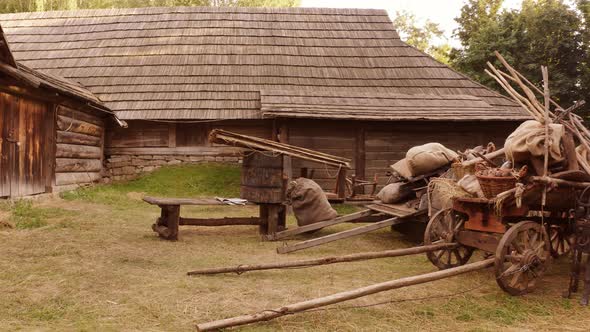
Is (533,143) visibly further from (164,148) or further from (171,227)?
→ (164,148)

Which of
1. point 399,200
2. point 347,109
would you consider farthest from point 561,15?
point 399,200

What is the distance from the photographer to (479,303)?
3.93 metres

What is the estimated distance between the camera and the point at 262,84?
535 inches

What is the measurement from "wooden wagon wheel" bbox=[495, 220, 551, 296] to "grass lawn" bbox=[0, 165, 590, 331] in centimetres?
13

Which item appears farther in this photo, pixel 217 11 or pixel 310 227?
pixel 217 11

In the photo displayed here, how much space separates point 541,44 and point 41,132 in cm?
1694

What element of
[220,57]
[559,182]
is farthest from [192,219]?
[220,57]

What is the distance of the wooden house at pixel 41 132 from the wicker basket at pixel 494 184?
7.32 metres

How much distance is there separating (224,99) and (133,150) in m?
3.01

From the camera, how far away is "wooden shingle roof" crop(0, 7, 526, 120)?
13141mm

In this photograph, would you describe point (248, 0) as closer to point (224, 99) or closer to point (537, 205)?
point (224, 99)

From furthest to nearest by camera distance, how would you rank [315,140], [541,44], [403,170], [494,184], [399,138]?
[541,44], [399,138], [315,140], [403,170], [494,184]

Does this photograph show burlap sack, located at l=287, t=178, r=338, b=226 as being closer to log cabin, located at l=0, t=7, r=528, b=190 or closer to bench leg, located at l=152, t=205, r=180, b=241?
bench leg, located at l=152, t=205, r=180, b=241

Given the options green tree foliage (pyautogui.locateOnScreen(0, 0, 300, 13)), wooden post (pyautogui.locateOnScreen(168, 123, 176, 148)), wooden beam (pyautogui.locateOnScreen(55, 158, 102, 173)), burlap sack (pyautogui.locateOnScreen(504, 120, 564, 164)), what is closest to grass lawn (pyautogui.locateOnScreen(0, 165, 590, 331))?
burlap sack (pyautogui.locateOnScreen(504, 120, 564, 164))
